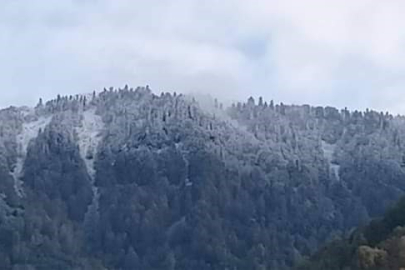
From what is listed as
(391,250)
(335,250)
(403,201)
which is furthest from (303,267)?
(391,250)

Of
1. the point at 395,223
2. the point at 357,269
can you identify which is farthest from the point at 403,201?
the point at 357,269

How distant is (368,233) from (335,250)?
3.66 m

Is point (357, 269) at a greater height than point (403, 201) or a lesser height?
lesser

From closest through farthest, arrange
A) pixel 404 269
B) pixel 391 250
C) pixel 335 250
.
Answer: pixel 404 269, pixel 391 250, pixel 335 250

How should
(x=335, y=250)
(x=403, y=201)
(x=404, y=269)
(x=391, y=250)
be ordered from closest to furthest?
(x=404, y=269), (x=391, y=250), (x=335, y=250), (x=403, y=201)

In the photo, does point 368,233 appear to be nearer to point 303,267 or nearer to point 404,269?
point 303,267

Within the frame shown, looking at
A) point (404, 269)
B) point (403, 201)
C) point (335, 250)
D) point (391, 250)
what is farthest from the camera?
point (403, 201)

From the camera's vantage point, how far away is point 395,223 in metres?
106

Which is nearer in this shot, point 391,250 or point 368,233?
point 391,250

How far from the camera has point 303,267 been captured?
349 ft

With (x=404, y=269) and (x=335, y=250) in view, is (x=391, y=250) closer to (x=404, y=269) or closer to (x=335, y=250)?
(x=404, y=269)

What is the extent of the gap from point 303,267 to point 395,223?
7.25 meters

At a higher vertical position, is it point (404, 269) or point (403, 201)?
point (403, 201)

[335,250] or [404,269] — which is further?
[335,250]
